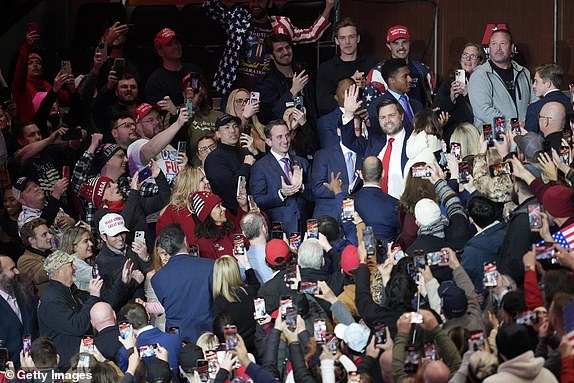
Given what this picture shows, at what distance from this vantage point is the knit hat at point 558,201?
8609 millimetres

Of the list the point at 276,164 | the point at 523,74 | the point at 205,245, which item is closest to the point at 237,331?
the point at 205,245

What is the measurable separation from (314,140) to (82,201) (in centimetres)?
195

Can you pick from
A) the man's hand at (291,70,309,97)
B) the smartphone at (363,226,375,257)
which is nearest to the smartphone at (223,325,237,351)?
the smartphone at (363,226,375,257)

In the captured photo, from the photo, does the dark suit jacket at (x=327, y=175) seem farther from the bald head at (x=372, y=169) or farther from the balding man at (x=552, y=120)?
the balding man at (x=552, y=120)

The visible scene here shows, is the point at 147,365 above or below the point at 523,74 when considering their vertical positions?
below

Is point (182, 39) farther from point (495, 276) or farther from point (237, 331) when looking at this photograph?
point (495, 276)

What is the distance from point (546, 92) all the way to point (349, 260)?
2784 mm

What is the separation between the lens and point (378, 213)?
9.95m

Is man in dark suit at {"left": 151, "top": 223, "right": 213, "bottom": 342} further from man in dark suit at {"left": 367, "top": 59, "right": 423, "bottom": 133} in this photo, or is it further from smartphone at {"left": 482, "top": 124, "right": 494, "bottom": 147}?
man in dark suit at {"left": 367, "top": 59, "right": 423, "bottom": 133}

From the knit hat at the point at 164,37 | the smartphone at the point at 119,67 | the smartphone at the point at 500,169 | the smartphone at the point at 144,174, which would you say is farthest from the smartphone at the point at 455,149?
the smartphone at the point at 119,67

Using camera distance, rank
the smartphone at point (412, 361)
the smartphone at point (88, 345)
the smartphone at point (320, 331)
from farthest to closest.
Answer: the smartphone at point (88, 345), the smartphone at point (320, 331), the smartphone at point (412, 361)

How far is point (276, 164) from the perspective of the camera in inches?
427

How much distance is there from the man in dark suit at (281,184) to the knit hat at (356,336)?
2.50m

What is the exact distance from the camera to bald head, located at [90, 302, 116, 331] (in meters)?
9.14
